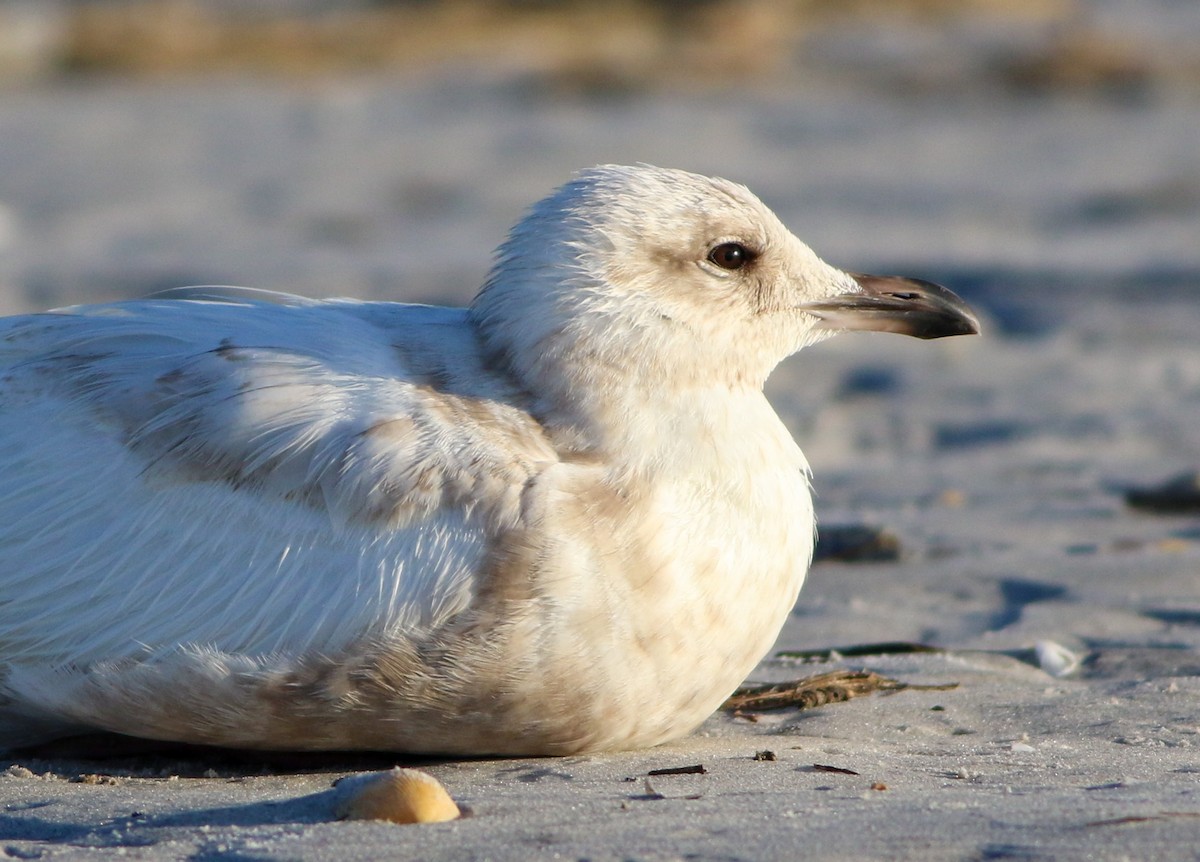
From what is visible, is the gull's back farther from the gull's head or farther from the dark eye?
the dark eye

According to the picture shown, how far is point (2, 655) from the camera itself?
3.56 metres

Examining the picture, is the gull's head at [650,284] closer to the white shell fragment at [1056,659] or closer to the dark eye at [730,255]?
the dark eye at [730,255]

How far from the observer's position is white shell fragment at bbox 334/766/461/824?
296 centimetres

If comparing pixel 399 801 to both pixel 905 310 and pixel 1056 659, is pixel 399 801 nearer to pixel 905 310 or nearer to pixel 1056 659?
pixel 905 310

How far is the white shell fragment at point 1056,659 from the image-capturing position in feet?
14.1

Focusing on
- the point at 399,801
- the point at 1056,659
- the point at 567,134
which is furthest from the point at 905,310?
the point at 567,134

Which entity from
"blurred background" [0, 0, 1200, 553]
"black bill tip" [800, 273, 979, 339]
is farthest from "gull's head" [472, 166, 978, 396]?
"blurred background" [0, 0, 1200, 553]

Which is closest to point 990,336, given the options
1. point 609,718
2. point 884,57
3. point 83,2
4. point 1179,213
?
point 1179,213

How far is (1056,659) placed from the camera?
14.3 ft

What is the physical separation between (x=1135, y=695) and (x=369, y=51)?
568 inches

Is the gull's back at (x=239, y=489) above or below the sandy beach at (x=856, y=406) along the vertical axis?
above

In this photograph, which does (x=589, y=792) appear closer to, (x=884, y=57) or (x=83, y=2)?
(x=884, y=57)

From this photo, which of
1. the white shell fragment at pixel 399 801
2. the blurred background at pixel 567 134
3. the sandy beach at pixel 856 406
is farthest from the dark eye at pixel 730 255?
the blurred background at pixel 567 134

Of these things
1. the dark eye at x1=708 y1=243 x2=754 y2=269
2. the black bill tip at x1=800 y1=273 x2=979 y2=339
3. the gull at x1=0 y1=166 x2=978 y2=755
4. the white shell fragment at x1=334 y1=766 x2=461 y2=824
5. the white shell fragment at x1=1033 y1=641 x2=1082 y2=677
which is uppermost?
the dark eye at x1=708 y1=243 x2=754 y2=269
